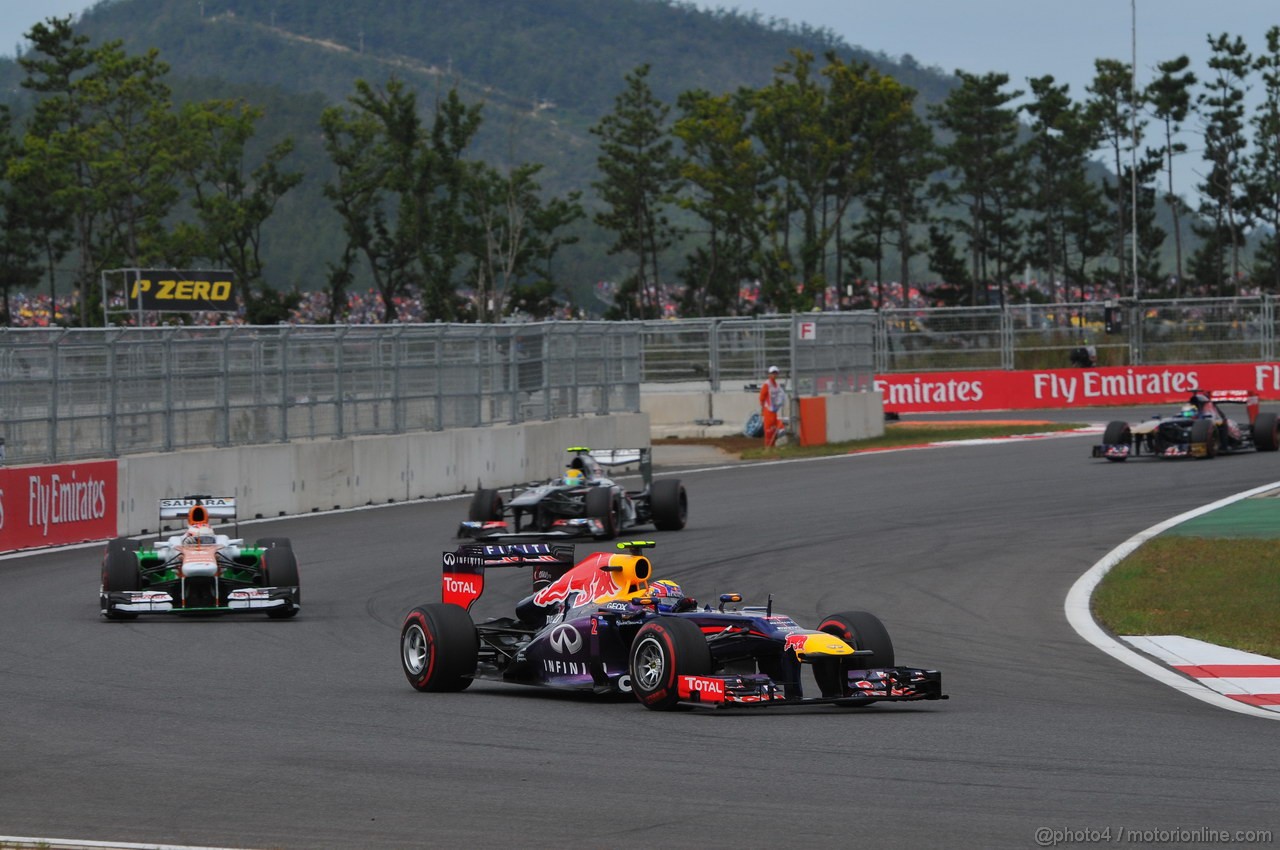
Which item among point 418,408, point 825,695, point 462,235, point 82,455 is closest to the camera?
point 825,695

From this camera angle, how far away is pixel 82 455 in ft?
72.4

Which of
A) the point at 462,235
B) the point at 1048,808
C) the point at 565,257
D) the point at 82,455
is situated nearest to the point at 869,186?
the point at 462,235

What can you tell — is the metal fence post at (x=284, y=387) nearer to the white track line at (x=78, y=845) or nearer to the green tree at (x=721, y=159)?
the white track line at (x=78, y=845)

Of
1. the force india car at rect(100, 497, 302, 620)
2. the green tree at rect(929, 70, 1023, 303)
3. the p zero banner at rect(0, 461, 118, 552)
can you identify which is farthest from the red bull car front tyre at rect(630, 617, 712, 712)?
the green tree at rect(929, 70, 1023, 303)

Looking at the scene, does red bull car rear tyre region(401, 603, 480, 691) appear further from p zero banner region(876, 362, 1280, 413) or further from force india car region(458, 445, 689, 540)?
p zero banner region(876, 362, 1280, 413)

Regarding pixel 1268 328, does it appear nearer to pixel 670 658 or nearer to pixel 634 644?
pixel 634 644

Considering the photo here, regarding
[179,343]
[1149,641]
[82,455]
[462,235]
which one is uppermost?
[462,235]

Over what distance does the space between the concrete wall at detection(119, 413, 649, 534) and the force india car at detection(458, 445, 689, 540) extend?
481cm

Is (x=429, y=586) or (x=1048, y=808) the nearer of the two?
(x=1048, y=808)

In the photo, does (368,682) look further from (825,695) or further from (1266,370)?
(1266,370)

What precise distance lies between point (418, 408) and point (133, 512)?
663cm

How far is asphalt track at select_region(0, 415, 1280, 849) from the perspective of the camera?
23.2 ft

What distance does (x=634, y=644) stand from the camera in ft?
32.6

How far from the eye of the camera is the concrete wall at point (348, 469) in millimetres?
23062
